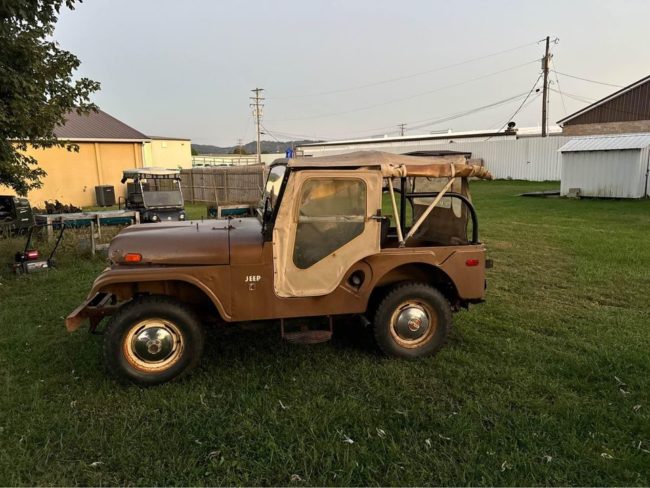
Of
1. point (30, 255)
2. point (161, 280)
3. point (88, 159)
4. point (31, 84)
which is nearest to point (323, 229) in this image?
point (161, 280)

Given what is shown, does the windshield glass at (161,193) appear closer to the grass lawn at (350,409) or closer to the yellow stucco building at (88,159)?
the grass lawn at (350,409)

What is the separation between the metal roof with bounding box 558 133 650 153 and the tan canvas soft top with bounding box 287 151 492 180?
17.9 meters

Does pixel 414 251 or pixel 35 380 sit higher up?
pixel 414 251

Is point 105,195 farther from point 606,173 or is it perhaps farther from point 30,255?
point 606,173

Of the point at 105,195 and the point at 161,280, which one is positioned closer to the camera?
the point at 161,280

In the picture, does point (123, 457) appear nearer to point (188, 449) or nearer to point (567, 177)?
point (188, 449)

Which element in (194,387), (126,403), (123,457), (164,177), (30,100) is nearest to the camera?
(123,457)

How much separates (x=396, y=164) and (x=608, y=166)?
1877 cm

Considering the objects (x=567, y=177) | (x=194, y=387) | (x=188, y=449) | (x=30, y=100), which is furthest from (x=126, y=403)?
(x=567, y=177)

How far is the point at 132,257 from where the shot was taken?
13.2ft

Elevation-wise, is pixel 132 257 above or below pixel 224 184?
below

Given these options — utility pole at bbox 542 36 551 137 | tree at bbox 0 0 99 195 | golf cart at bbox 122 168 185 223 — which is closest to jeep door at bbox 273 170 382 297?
tree at bbox 0 0 99 195

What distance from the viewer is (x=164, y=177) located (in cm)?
1593

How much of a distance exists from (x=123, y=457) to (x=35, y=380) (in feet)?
5.53
